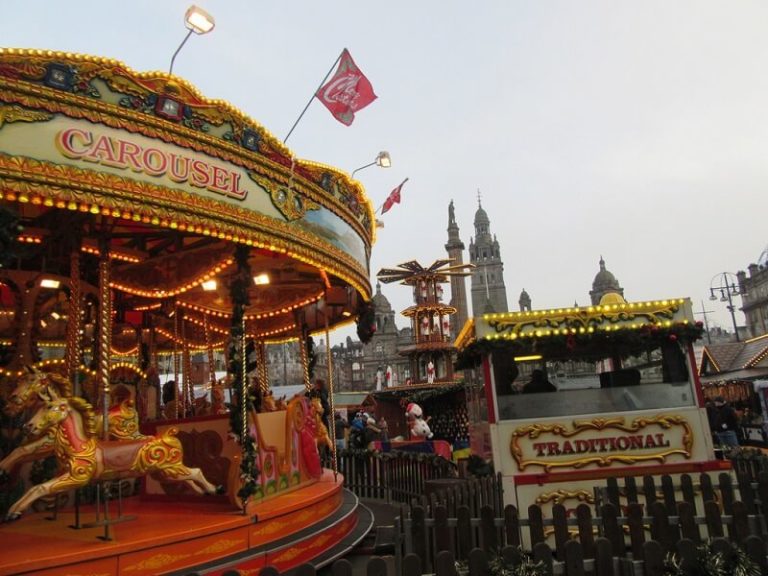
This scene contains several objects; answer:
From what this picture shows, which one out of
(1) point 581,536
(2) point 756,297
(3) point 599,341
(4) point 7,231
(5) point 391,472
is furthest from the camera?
(2) point 756,297

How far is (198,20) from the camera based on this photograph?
602 cm

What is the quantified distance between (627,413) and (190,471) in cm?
610

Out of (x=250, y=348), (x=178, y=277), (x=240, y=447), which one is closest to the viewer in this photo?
(x=240, y=447)

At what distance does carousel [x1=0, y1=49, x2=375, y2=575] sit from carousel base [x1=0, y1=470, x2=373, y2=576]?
0.02m

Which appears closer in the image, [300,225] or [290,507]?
[290,507]

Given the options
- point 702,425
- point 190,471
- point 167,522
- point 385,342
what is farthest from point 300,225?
point 385,342

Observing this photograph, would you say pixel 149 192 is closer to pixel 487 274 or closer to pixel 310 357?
pixel 310 357

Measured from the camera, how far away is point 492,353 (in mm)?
8352

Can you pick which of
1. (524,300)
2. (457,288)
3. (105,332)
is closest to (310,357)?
(105,332)

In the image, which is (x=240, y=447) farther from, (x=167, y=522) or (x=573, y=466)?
(x=573, y=466)

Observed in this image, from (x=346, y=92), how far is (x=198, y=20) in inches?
94.1

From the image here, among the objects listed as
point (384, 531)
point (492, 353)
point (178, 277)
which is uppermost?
point (178, 277)

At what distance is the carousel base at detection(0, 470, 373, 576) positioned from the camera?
4965 millimetres

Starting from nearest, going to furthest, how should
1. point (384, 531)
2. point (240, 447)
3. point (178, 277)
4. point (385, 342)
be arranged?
point (384, 531) → point (240, 447) → point (178, 277) → point (385, 342)
